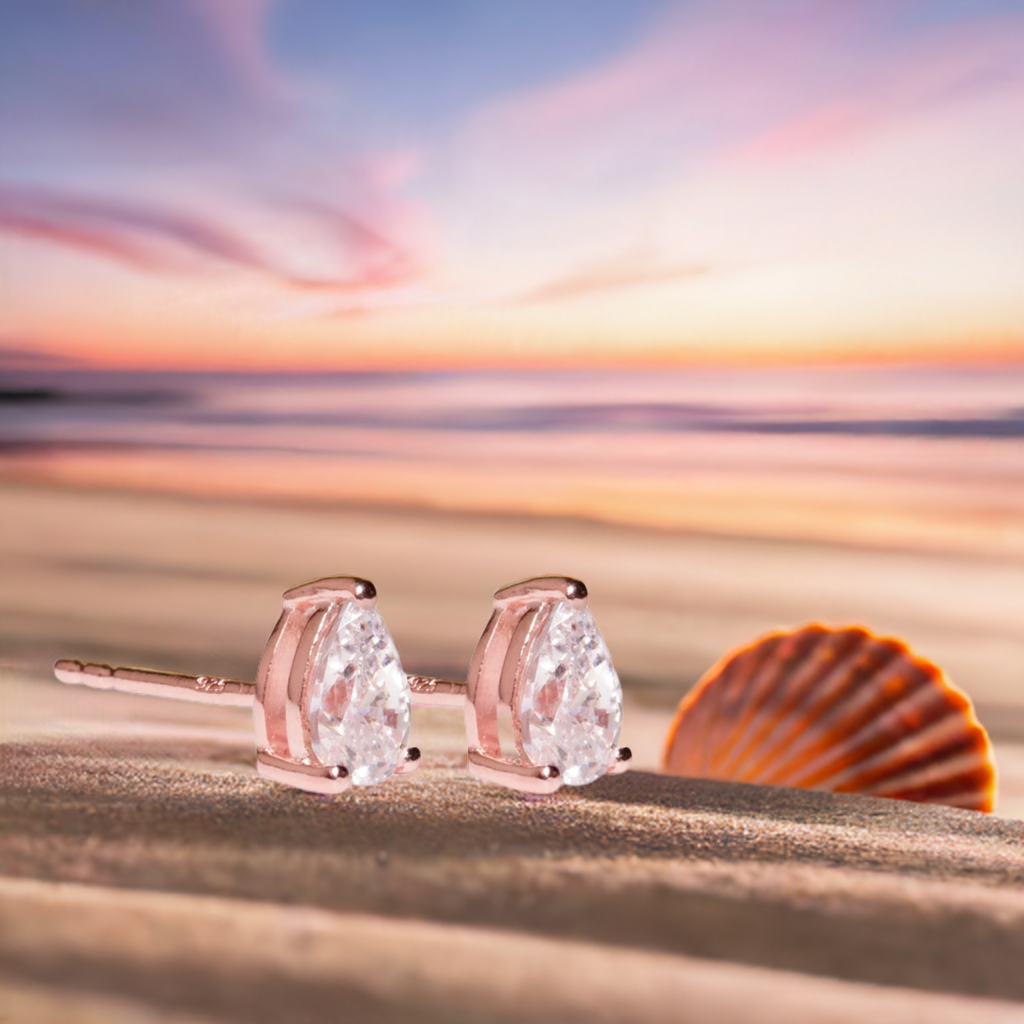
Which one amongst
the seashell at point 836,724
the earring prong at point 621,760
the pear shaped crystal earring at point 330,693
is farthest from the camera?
the seashell at point 836,724

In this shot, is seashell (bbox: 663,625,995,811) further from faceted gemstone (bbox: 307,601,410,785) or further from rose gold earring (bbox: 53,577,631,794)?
faceted gemstone (bbox: 307,601,410,785)

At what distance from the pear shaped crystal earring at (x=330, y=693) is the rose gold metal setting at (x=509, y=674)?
58mm

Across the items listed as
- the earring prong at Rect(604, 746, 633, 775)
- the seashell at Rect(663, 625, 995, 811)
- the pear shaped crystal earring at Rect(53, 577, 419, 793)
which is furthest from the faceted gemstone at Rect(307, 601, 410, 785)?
the seashell at Rect(663, 625, 995, 811)

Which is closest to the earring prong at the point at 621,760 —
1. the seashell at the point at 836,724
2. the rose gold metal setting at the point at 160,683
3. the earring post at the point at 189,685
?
the earring post at the point at 189,685

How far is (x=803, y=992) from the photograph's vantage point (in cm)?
70

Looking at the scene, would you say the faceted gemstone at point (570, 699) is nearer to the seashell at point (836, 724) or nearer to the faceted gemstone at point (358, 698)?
the faceted gemstone at point (358, 698)

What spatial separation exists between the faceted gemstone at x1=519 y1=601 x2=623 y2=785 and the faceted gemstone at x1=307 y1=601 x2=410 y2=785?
0.10 meters

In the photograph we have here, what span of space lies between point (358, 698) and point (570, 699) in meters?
0.16

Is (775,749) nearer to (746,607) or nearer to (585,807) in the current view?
(746,607)

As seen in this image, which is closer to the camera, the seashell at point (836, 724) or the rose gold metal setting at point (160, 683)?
the rose gold metal setting at point (160, 683)

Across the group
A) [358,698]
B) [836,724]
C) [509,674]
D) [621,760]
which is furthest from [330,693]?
[836,724]

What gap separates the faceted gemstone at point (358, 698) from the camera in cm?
84

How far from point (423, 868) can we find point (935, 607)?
1024 mm

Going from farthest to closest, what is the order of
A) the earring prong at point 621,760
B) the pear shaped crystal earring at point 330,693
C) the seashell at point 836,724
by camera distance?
the seashell at point 836,724 < the earring prong at point 621,760 < the pear shaped crystal earring at point 330,693
